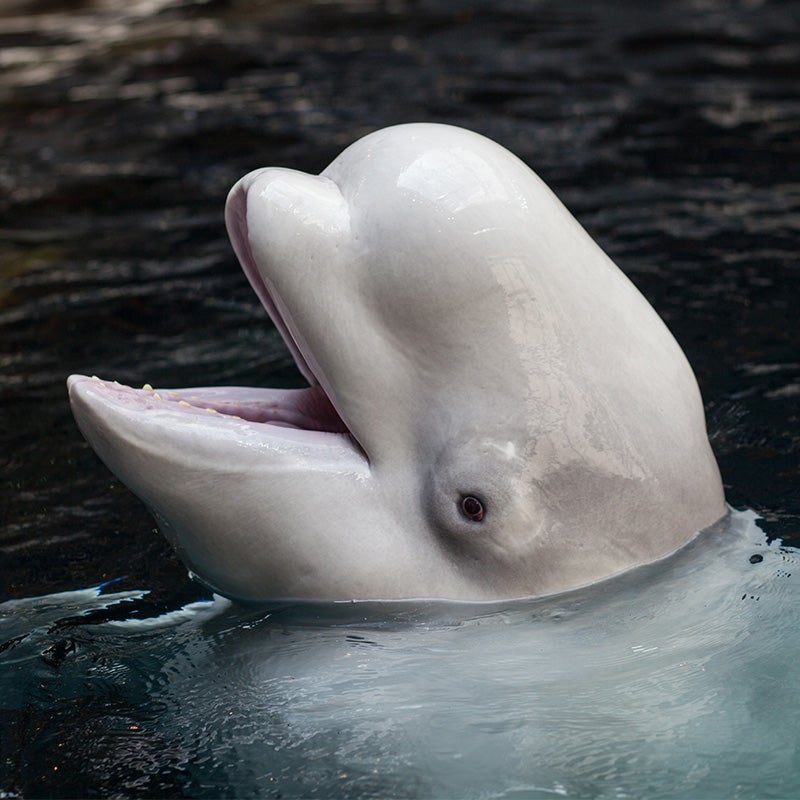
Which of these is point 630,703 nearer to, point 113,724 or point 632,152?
point 113,724

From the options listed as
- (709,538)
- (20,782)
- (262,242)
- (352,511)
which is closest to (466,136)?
(262,242)

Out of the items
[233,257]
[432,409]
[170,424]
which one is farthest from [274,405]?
[233,257]

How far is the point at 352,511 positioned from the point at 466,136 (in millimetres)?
1193

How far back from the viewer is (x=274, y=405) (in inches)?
186

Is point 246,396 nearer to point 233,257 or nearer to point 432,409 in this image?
point 432,409

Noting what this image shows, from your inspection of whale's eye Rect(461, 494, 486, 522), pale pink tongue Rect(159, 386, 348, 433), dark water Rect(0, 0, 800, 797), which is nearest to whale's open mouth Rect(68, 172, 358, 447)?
pale pink tongue Rect(159, 386, 348, 433)

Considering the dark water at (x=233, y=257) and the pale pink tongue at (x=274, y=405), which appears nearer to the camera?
the dark water at (x=233, y=257)

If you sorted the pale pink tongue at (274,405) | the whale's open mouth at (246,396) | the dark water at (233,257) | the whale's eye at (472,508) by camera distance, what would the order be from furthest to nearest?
the pale pink tongue at (274,405), the whale's open mouth at (246,396), the whale's eye at (472,508), the dark water at (233,257)

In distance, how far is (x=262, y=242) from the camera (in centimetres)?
422

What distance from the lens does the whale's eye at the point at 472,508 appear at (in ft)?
14.0

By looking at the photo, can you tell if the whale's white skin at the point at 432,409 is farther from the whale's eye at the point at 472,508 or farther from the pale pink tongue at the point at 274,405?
the pale pink tongue at the point at 274,405

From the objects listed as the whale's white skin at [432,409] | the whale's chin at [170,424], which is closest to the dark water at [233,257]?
the whale's white skin at [432,409]

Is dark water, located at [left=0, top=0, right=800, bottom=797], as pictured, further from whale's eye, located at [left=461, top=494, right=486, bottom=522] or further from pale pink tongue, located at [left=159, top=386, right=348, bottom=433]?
pale pink tongue, located at [left=159, top=386, right=348, bottom=433]

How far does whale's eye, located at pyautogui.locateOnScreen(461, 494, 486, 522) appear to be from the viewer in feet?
14.0
